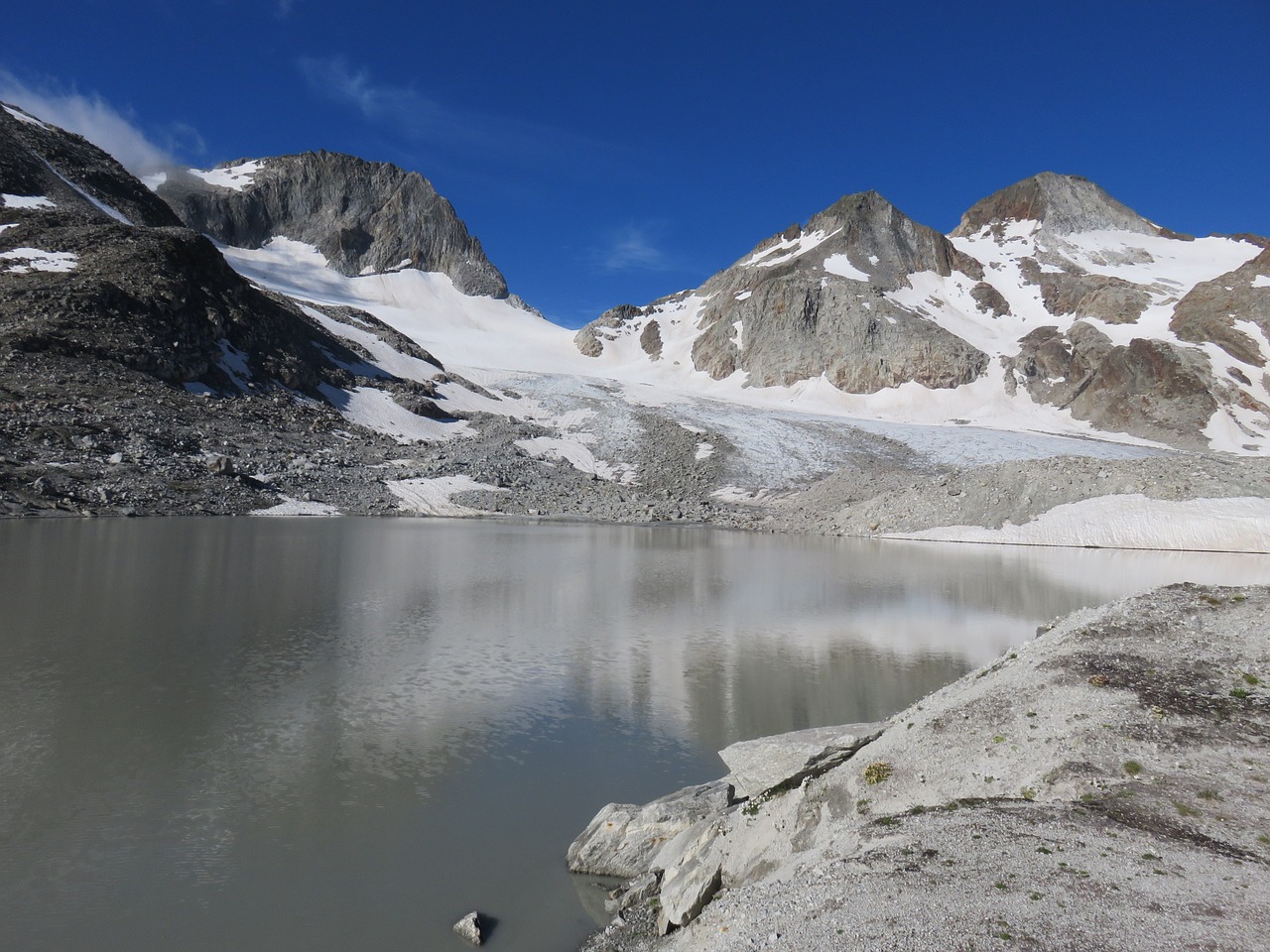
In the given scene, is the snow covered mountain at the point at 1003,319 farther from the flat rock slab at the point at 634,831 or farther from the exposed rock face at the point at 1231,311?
the flat rock slab at the point at 634,831

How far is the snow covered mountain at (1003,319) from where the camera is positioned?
89.2 meters

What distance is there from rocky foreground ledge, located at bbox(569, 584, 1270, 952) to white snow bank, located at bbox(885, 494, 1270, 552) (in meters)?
31.1

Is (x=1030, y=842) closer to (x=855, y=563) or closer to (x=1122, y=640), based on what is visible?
(x=1122, y=640)

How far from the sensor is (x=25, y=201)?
60.4 metres

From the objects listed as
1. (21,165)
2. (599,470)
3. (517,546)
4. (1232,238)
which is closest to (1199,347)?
(1232,238)

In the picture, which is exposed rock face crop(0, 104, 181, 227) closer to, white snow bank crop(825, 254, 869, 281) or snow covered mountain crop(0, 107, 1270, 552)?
snow covered mountain crop(0, 107, 1270, 552)

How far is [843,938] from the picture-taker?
148 inches

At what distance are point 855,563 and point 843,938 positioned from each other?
26053 millimetres

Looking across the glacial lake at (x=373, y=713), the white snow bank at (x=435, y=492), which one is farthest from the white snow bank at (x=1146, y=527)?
the white snow bank at (x=435, y=492)

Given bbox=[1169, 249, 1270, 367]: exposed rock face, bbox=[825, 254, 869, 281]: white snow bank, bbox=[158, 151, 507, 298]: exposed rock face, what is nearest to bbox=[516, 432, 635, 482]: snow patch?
bbox=[825, 254, 869, 281]: white snow bank

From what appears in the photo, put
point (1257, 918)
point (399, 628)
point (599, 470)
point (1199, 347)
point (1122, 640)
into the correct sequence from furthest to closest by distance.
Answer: point (1199, 347)
point (599, 470)
point (399, 628)
point (1122, 640)
point (1257, 918)

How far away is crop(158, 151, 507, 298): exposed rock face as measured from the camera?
497 feet

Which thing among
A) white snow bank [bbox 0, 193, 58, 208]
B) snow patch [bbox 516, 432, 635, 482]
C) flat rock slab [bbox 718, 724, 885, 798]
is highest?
white snow bank [bbox 0, 193, 58, 208]

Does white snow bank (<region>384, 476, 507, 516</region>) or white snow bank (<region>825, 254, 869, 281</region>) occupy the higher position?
white snow bank (<region>825, 254, 869, 281</region>)
